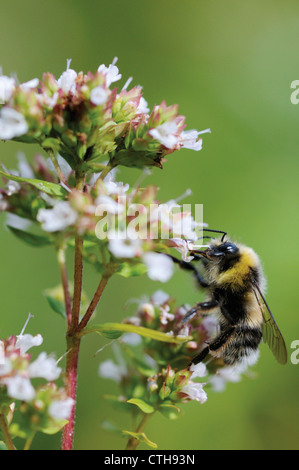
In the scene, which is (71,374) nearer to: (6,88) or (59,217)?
(59,217)

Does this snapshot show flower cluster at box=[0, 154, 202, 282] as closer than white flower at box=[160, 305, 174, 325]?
Yes

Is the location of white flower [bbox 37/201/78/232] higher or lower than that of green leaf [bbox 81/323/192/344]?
higher

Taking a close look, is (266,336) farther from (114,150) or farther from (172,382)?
(114,150)

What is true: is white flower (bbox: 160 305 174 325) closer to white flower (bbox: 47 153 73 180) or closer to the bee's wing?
the bee's wing

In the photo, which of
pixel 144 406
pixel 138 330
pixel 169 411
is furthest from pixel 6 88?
pixel 169 411

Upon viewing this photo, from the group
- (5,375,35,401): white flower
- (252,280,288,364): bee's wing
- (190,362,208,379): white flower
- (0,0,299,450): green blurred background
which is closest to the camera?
(5,375,35,401): white flower

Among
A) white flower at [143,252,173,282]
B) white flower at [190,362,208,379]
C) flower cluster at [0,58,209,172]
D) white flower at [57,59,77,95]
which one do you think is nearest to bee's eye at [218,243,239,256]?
white flower at [190,362,208,379]

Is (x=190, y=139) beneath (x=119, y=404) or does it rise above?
above
